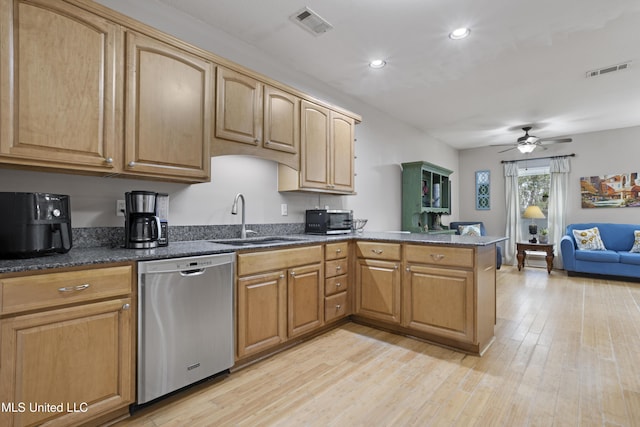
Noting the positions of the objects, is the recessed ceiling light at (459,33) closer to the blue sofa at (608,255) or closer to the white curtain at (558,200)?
the blue sofa at (608,255)

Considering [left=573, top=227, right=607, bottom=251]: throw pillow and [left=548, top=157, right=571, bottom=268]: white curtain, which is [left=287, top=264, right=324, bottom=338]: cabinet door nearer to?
[left=573, top=227, right=607, bottom=251]: throw pillow

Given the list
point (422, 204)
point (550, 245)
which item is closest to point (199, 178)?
point (422, 204)

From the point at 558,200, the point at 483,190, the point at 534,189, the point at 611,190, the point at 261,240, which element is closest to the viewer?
the point at 261,240

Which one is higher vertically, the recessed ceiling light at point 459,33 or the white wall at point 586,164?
the recessed ceiling light at point 459,33

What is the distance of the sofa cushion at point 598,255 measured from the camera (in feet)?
16.6

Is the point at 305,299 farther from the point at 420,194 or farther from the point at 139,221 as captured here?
the point at 420,194

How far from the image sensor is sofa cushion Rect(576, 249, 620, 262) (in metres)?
5.07

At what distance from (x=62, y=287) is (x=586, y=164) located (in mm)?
7736

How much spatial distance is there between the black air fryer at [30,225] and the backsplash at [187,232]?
385mm

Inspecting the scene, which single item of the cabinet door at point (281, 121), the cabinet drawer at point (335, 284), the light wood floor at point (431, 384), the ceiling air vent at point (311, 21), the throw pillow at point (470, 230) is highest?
the ceiling air vent at point (311, 21)

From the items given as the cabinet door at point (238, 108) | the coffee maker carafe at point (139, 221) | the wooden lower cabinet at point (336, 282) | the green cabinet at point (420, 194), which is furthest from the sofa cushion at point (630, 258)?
the coffee maker carafe at point (139, 221)

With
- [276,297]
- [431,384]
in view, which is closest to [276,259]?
[276,297]

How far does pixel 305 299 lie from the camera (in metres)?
2.69

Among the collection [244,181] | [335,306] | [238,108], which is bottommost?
[335,306]
